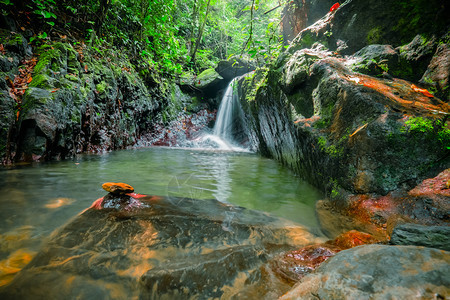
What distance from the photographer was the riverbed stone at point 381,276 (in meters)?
0.77

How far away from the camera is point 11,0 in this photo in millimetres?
4918

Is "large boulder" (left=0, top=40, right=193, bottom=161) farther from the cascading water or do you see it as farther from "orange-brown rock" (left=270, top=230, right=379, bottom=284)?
"orange-brown rock" (left=270, top=230, right=379, bottom=284)

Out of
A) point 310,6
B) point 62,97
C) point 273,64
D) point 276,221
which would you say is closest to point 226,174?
point 276,221

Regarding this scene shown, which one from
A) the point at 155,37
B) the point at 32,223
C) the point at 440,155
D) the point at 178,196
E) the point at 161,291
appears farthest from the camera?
the point at 155,37

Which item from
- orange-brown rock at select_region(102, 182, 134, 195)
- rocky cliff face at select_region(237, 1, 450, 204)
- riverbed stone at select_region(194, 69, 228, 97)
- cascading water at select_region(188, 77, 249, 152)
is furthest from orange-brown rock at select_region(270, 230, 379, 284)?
riverbed stone at select_region(194, 69, 228, 97)

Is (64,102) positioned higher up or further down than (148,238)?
higher up

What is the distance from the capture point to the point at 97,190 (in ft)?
9.92

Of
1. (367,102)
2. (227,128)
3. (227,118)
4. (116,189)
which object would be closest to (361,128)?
(367,102)

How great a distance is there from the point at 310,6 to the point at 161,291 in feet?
26.7

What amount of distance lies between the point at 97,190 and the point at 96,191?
0.16 feet

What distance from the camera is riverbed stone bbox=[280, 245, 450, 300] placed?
30.5 inches

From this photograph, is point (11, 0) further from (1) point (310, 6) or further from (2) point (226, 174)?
(1) point (310, 6)

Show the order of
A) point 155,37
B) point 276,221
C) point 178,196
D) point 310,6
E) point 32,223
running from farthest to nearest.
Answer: point 155,37
point 310,6
point 178,196
point 276,221
point 32,223

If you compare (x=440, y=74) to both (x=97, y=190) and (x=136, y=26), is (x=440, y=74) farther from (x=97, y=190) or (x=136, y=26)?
(x=136, y=26)
